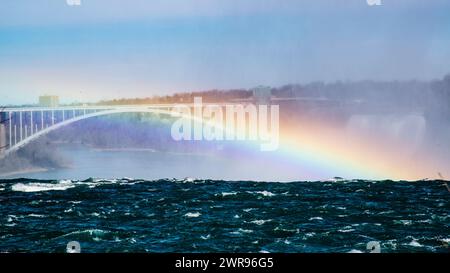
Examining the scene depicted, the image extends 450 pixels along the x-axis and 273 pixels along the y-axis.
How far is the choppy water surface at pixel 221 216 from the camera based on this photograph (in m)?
26.0

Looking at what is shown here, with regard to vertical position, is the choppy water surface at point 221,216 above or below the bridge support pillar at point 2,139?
below

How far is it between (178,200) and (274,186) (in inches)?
476

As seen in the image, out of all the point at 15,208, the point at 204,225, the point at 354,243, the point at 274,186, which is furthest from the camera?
the point at 274,186

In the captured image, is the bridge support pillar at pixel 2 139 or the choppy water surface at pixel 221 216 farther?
the bridge support pillar at pixel 2 139

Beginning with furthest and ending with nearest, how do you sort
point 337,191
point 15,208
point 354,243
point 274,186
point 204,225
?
point 274,186
point 337,191
point 15,208
point 204,225
point 354,243

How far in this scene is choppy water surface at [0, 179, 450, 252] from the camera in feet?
85.1

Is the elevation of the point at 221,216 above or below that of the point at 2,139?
below

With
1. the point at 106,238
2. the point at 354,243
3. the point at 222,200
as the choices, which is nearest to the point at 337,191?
the point at 222,200

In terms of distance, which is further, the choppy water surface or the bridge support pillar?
the bridge support pillar

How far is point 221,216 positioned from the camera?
34.0 m

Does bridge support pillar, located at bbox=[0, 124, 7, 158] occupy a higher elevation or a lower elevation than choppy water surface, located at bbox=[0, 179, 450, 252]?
higher

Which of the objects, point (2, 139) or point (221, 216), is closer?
point (221, 216)
